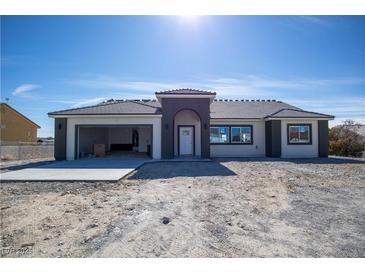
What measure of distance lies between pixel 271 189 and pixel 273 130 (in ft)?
38.2

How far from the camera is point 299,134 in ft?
62.9

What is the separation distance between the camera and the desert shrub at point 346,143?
904 inches

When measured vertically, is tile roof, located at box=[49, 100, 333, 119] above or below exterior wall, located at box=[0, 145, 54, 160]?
above

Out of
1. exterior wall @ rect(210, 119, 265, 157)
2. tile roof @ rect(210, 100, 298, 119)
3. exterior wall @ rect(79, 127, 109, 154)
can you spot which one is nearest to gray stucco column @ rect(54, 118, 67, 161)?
exterior wall @ rect(79, 127, 109, 154)

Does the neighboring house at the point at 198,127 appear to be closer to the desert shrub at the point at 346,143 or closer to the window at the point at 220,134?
the window at the point at 220,134

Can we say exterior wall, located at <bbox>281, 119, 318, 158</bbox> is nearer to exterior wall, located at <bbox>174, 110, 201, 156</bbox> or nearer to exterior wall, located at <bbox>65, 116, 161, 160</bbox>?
exterior wall, located at <bbox>174, 110, 201, 156</bbox>

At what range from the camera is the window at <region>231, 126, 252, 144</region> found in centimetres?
1977

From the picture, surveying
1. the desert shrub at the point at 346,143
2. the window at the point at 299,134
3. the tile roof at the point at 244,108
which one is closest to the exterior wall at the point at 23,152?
the tile roof at the point at 244,108

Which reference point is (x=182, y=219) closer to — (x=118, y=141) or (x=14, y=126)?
(x=118, y=141)

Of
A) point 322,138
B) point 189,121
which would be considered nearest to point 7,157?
point 189,121

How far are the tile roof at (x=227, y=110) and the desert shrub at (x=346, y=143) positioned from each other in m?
5.70

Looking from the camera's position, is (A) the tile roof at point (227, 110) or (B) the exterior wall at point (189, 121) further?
(B) the exterior wall at point (189, 121)

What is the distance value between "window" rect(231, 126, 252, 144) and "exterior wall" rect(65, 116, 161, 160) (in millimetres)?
6336

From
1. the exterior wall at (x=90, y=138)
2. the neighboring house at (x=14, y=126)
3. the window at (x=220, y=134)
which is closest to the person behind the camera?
the exterior wall at (x=90, y=138)
